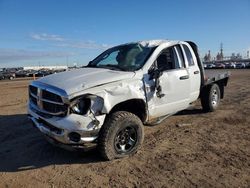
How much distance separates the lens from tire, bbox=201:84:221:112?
852cm

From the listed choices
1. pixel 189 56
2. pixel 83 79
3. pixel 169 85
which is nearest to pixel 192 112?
pixel 189 56

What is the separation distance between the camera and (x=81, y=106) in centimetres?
472

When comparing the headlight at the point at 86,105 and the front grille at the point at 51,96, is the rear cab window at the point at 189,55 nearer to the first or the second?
the headlight at the point at 86,105

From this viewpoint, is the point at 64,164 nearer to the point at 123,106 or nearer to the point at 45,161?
the point at 45,161

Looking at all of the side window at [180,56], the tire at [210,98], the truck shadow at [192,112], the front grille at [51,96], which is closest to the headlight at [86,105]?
the front grille at [51,96]

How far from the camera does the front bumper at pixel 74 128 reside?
15.1 ft

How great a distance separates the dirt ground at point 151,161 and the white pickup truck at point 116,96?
0.42 metres

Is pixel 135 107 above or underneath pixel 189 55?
underneath

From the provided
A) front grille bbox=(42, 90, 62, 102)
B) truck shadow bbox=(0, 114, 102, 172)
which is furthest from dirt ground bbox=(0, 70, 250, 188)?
front grille bbox=(42, 90, 62, 102)

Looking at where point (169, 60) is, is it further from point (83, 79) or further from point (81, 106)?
point (81, 106)

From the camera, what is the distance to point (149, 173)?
4.57m

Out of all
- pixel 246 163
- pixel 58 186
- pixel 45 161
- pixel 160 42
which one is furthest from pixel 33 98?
pixel 246 163

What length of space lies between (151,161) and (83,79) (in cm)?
179

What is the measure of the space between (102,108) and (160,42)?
2.54 m
